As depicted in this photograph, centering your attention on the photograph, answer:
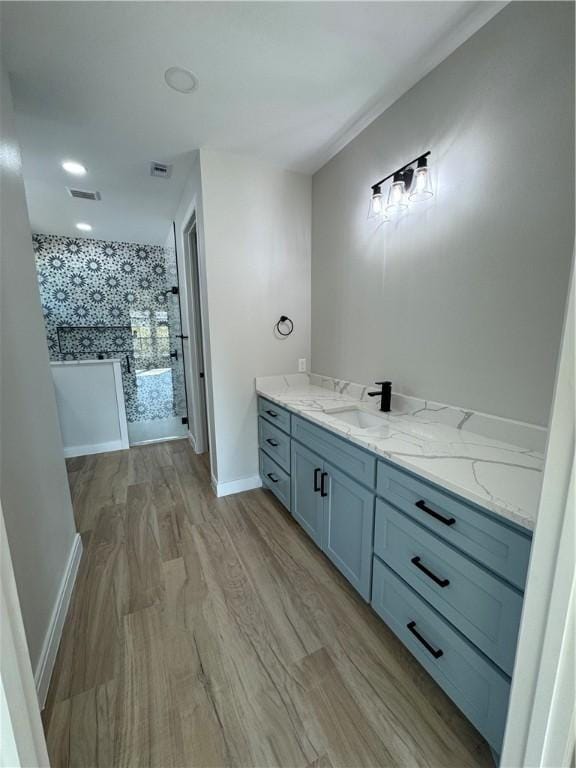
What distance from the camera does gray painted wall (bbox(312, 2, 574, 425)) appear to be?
110 cm

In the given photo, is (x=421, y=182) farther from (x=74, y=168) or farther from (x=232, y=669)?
(x=74, y=168)

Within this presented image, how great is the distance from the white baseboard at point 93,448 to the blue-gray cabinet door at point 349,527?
2.83 m

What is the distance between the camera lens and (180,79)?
1511 mm

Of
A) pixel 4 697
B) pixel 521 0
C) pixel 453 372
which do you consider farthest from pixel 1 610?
pixel 521 0

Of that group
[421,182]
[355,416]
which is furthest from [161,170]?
[355,416]

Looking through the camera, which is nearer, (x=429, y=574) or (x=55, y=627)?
(x=429, y=574)

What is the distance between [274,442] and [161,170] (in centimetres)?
229

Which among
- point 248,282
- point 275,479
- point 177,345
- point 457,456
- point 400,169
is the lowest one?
point 275,479

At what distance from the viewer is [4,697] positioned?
536 millimetres

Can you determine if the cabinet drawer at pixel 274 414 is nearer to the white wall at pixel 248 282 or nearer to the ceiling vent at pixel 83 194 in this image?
the white wall at pixel 248 282

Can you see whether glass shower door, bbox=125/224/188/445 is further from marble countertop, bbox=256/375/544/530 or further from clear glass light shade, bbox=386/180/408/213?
clear glass light shade, bbox=386/180/408/213

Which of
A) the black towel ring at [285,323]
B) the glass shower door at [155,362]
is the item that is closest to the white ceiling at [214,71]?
the black towel ring at [285,323]

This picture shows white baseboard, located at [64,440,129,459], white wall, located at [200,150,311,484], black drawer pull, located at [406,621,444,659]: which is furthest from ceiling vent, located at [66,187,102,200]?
black drawer pull, located at [406,621,444,659]

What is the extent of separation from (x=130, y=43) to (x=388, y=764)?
2889mm
